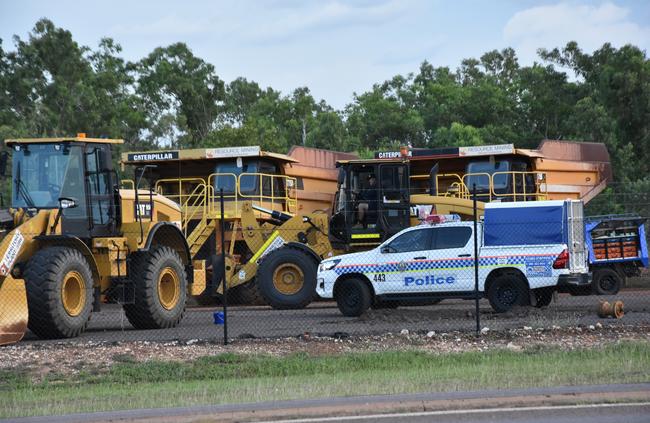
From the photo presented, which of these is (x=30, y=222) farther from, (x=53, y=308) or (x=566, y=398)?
(x=566, y=398)

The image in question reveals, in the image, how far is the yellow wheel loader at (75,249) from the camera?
1758cm

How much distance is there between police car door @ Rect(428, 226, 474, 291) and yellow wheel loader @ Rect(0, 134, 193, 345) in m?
5.07

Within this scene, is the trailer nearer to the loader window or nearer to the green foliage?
the loader window

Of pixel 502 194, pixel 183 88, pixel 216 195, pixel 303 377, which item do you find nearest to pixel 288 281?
pixel 216 195

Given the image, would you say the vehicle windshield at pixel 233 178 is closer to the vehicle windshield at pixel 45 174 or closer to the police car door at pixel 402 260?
the police car door at pixel 402 260

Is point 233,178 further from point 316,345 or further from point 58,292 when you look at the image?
point 316,345

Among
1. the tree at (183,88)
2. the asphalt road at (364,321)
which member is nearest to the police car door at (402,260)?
the asphalt road at (364,321)

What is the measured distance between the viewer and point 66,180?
19.2m

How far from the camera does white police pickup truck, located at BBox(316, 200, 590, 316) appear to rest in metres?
20.6

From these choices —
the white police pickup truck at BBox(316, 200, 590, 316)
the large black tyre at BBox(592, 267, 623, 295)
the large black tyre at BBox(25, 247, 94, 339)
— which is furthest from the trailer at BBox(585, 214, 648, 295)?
the large black tyre at BBox(25, 247, 94, 339)

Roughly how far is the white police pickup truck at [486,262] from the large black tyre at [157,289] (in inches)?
131

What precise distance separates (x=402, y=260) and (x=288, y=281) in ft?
14.4

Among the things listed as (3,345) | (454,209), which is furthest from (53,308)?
(454,209)

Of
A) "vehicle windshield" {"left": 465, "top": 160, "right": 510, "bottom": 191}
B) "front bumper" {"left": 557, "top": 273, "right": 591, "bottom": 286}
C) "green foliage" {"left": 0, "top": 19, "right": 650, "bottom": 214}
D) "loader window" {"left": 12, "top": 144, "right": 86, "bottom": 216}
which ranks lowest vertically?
"front bumper" {"left": 557, "top": 273, "right": 591, "bottom": 286}
